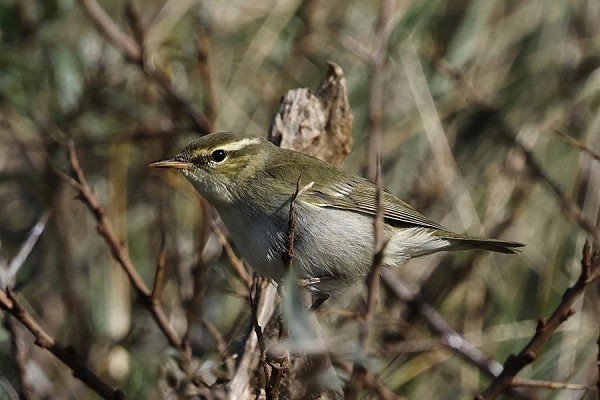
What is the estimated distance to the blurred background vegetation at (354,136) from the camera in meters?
4.33

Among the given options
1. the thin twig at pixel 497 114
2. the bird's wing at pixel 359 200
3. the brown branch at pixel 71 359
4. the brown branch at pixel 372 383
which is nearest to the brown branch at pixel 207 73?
the bird's wing at pixel 359 200

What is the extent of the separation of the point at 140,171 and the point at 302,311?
2965mm

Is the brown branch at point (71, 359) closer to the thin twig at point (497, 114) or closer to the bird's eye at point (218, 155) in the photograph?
the bird's eye at point (218, 155)

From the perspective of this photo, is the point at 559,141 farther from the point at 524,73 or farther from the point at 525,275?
the point at 525,275

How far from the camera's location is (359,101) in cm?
475

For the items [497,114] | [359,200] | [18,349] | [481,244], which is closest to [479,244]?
[481,244]

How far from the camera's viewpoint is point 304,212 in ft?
10.6

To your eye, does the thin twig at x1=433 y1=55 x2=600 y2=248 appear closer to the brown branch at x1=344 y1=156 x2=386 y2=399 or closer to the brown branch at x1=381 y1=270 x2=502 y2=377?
the brown branch at x1=381 y1=270 x2=502 y2=377

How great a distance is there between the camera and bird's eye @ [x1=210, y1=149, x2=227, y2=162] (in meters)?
3.35

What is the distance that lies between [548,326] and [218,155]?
1.58 metres

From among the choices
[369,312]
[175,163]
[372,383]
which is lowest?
[372,383]

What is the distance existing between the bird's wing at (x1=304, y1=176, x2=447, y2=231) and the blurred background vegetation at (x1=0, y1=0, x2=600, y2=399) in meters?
0.80

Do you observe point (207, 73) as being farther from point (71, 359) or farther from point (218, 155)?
point (71, 359)

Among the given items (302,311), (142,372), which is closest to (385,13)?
(302,311)
